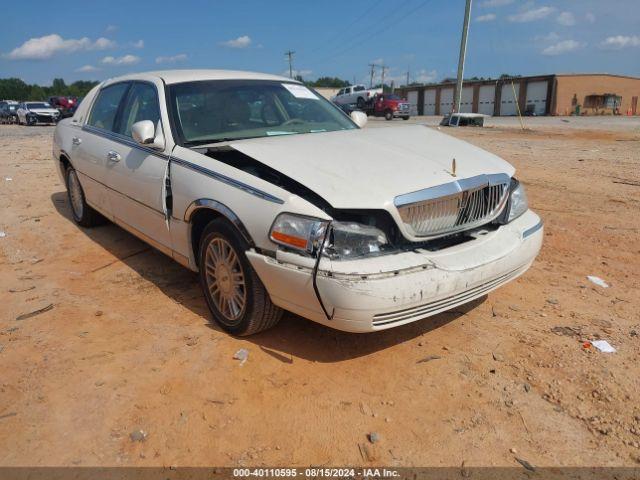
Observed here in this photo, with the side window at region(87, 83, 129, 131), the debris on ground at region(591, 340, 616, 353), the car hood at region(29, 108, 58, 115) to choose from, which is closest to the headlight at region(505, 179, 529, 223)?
the debris on ground at region(591, 340, 616, 353)

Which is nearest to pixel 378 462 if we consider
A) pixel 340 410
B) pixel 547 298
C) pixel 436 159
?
pixel 340 410

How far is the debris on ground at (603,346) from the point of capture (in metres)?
2.99

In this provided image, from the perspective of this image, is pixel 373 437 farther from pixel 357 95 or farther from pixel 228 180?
pixel 357 95

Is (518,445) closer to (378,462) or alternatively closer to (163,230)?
(378,462)

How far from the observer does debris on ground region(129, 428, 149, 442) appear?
234cm

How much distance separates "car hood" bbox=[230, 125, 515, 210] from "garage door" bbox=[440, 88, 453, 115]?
52.4m

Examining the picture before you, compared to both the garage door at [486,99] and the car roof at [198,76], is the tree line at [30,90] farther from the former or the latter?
the car roof at [198,76]

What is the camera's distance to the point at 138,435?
2365mm

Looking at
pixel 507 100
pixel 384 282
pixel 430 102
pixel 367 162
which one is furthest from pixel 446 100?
pixel 384 282

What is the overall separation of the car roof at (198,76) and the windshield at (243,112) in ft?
0.26

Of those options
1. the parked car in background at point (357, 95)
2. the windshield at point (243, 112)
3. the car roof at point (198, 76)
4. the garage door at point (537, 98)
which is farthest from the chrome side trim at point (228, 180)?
the garage door at point (537, 98)

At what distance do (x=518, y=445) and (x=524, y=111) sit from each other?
4944cm

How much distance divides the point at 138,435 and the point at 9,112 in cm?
4164

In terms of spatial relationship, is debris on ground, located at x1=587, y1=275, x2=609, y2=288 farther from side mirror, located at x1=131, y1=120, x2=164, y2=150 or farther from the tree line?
the tree line
